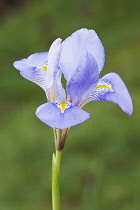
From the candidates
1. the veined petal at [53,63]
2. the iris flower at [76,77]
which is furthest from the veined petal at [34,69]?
the veined petal at [53,63]

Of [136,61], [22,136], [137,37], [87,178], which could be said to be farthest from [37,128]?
[137,37]

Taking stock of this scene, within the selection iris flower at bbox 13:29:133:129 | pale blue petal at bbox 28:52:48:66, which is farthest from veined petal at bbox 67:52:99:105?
pale blue petal at bbox 28:52:48:66

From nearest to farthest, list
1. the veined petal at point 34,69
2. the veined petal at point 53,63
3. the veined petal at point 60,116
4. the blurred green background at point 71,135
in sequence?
the veined petal at point 60,116 < the veined petal at point 53,63 < the veined petal at point 34,69 < the blurred green background at point 71,135

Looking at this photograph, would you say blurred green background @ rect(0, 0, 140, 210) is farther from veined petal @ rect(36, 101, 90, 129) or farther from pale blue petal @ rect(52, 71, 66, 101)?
veined petal @ rect(36, 101, 90, 129)

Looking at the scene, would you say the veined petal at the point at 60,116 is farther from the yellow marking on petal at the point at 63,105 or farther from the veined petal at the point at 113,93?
the veined petal at the point at 113,93

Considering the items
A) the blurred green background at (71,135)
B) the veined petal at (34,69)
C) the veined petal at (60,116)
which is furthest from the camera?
the blurred green background at (71,135)

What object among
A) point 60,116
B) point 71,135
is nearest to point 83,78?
point 60,116
